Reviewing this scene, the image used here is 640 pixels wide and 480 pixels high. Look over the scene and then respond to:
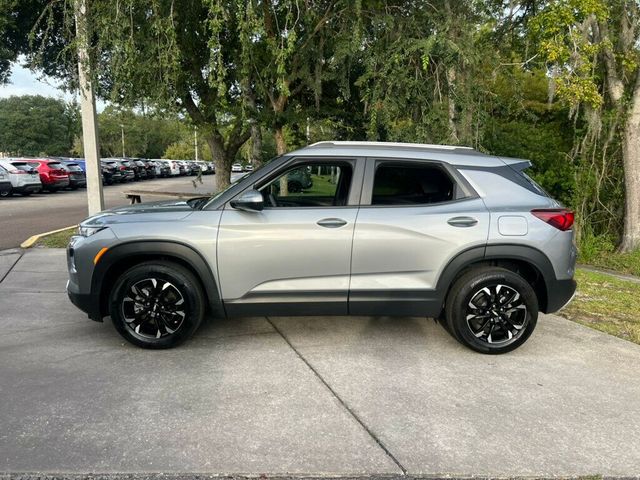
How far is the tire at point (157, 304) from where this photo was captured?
13.7 feet

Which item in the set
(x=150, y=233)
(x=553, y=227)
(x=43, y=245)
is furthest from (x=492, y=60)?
(x=43, y=245)

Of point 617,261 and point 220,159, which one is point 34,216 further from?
point 617,261

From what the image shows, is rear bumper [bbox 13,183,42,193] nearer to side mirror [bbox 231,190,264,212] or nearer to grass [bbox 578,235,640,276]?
side mirror [bbox 231,190,264,212]

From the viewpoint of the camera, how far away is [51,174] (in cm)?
2341

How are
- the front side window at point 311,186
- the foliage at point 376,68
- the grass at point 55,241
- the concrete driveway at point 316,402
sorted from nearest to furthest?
the concrete driveway at point 316,402
the front side window at point 311,186
the foliage at point 376,68
the grass at point 55,241

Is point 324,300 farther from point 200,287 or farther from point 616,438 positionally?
point 616,438

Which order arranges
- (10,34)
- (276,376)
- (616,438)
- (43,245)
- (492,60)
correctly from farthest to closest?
(10,34), (43,245), (492,60), (276,376), (616,438)

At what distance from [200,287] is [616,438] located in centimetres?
315

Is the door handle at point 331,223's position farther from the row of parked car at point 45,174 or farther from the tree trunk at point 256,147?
the row of parked car at point 45,174

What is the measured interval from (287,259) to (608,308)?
4.16m

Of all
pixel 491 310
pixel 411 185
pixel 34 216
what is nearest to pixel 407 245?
pixel 411 185

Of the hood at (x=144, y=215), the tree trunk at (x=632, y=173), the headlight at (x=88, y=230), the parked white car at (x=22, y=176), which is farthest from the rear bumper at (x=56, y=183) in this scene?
the tree trunk at (x=632, y=173)

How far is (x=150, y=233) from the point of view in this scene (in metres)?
4.12

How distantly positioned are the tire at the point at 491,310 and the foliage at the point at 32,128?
8526 centimetres
